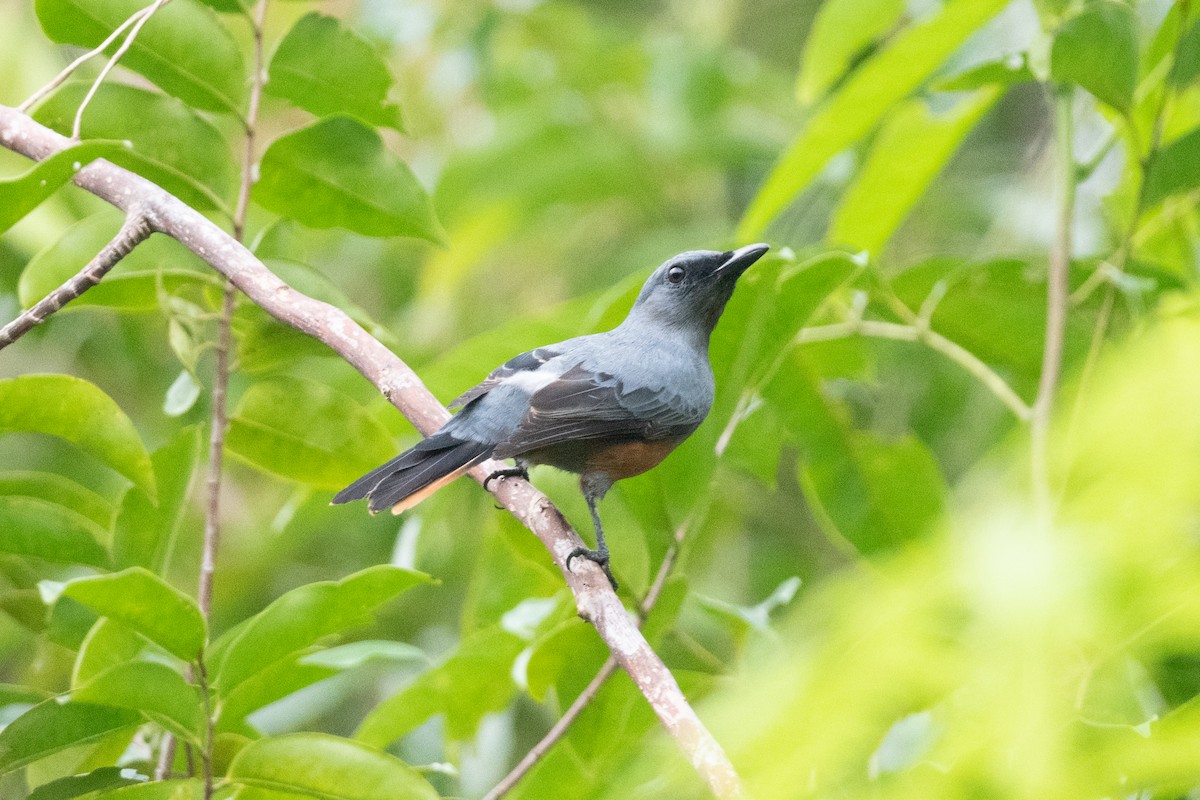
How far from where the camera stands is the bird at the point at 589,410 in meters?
2.50

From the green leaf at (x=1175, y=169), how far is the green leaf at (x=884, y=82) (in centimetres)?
55

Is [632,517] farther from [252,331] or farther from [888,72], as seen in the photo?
[888,72]

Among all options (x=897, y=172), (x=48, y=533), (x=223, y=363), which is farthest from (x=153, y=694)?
(x=897, y=172)

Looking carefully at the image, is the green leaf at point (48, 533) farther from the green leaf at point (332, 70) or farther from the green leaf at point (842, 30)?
the green leaf at point (842, 30)

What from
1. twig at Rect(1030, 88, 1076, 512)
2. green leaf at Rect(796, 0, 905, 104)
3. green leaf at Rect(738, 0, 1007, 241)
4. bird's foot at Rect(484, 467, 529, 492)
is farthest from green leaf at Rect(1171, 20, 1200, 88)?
bird's foot at Rect(484, 467, 529, 492)

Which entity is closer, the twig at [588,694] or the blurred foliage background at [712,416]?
the blurred foliage background at [712,416]

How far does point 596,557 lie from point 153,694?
94 centimetres

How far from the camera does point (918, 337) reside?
2.95 m

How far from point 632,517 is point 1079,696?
3.66 feet

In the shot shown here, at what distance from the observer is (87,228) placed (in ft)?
7.54

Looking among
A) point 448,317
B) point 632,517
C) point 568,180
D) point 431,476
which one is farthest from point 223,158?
point 448,317

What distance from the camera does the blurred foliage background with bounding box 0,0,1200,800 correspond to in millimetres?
693

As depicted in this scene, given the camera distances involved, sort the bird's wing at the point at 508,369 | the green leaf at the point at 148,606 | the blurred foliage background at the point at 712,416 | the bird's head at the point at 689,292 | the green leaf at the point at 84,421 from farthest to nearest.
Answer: the bird's head at the point at 689,292 < the bird's wing at the point at 508,369 < the green leaf at the point at 84,421 < the green leaf at the point at 148,606 < the blurred foliage background at the point at 712,416

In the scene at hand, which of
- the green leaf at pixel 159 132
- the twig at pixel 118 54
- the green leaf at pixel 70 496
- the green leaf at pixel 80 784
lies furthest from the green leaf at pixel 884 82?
the green leaf at pixel 80 784
